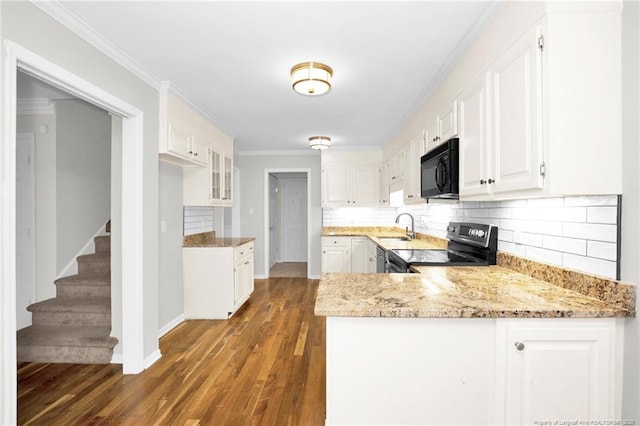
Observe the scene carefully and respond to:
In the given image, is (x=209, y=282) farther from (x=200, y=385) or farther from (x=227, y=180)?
(x=200, y=385)

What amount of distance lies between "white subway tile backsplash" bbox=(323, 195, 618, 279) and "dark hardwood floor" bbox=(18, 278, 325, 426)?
5.49 ft

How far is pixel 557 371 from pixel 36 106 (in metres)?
4.82

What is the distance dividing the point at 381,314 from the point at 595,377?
2.97 feet

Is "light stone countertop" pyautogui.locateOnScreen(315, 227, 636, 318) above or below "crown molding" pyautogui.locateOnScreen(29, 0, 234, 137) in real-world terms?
below

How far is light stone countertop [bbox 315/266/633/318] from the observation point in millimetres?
1285

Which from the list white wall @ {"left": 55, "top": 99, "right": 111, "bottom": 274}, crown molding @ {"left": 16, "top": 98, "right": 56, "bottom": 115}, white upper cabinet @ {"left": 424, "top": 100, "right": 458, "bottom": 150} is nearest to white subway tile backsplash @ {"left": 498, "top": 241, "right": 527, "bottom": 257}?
white upper cabinet @ {"left": 424, "top": 100, "right": 458, "bottom": 150}

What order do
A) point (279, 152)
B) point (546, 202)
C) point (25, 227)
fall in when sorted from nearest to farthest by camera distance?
point (546, 202)
point (25, 227)
point (279, 152)

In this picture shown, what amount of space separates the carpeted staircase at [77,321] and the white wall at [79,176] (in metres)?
0.22

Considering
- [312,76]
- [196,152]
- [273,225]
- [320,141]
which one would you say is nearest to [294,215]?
[273,225]

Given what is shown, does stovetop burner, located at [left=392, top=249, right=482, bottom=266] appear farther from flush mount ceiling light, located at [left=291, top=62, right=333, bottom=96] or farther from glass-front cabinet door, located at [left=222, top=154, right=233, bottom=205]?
glass-front cabinet door, located at [left=222, top=154, right=233, bottom=205]

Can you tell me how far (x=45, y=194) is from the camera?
331 centimetres

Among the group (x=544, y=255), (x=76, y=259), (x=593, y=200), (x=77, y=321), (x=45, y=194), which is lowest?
(x=77, y=321)

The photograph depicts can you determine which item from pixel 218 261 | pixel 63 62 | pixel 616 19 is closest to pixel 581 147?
pixel 616 19

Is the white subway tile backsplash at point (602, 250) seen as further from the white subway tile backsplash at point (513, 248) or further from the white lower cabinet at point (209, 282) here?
the white lower cabinet at point (209, 282)
